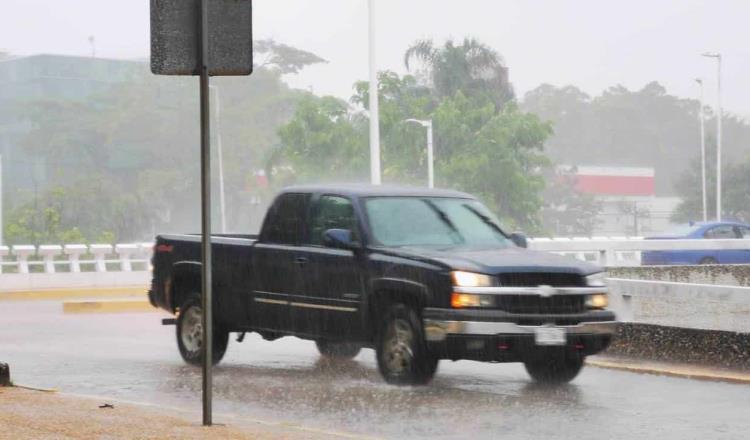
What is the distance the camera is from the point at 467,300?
13.2 m

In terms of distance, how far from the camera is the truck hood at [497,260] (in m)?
13.3

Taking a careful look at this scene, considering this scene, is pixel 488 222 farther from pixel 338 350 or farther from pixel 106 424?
pixel 106 424

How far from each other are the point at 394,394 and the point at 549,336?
1447 millimetres

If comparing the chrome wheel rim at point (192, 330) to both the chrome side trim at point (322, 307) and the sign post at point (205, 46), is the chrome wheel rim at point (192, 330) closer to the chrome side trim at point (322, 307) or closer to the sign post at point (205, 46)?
the chrome side trim at point (322, 307)

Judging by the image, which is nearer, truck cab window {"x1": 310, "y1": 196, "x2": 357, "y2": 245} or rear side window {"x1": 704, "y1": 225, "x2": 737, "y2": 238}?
truck cab window {"x1": 310, "y1": 196, "x2": 357, "y2": 245}

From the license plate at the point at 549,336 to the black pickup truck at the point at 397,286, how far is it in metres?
0.01

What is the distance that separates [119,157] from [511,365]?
106369 mm

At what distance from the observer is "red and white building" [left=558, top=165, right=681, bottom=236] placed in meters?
137

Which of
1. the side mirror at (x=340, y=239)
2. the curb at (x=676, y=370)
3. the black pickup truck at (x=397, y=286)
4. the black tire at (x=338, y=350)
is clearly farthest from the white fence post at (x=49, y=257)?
the side mirror at (x=340, y=239)

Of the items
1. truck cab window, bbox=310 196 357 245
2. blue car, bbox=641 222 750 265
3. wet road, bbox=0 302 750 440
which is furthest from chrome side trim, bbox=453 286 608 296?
blue car, bbox=641 222 750 265

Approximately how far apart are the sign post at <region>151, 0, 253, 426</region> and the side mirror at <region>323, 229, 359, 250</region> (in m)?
4.57

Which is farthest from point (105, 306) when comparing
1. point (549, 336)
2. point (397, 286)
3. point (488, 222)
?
point (549, 336)

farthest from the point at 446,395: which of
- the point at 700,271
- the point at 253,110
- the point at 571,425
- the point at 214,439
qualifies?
the point at 253,110

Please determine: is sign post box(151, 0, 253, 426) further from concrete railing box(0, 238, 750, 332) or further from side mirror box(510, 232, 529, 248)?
concrete railing box(0, 238, 750, 332)
